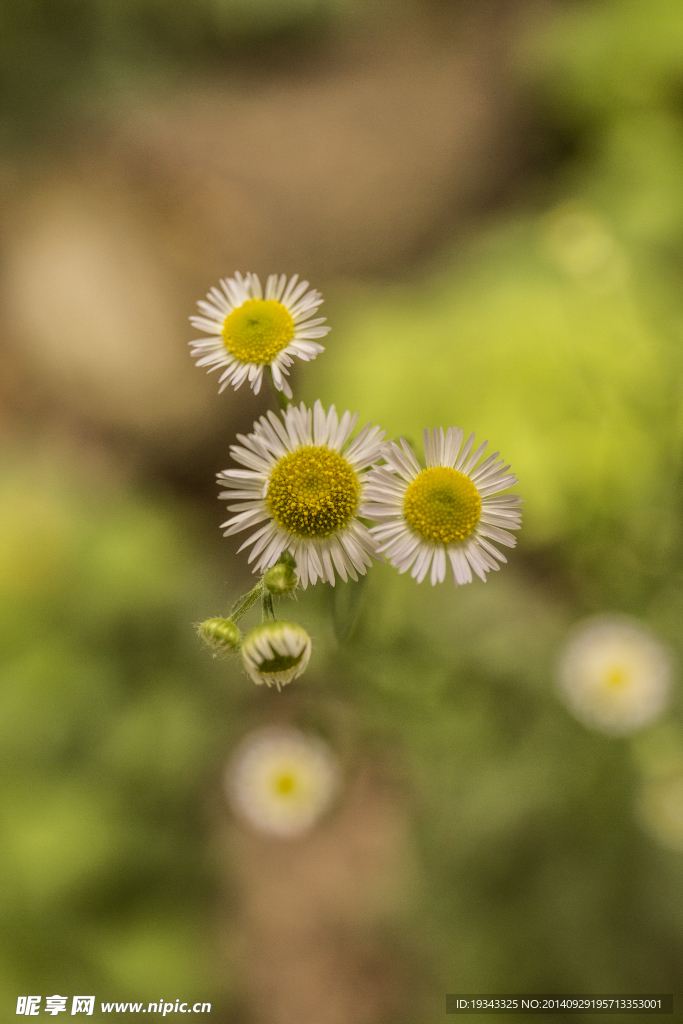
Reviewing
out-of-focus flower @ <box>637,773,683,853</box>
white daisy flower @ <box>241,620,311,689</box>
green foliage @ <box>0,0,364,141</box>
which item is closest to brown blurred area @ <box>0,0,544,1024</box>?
green foliage @ <box>0,0,364,141</box>

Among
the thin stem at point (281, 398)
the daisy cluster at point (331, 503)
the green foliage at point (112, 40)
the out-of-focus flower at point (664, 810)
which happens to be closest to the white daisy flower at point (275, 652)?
the daisy cluster at point (331, 503)

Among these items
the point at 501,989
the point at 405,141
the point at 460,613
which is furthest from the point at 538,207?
the point at 501,989

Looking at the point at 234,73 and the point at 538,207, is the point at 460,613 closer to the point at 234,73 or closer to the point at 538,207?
the point at 538,207

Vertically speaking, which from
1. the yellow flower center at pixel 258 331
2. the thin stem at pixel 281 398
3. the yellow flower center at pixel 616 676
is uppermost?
the yellow flower center at pixel 616 676

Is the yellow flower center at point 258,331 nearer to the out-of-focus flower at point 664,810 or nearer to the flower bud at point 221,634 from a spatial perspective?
the flower bud at point 221,634

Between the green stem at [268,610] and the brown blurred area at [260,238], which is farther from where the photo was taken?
the brown blurred area at [260,238]
